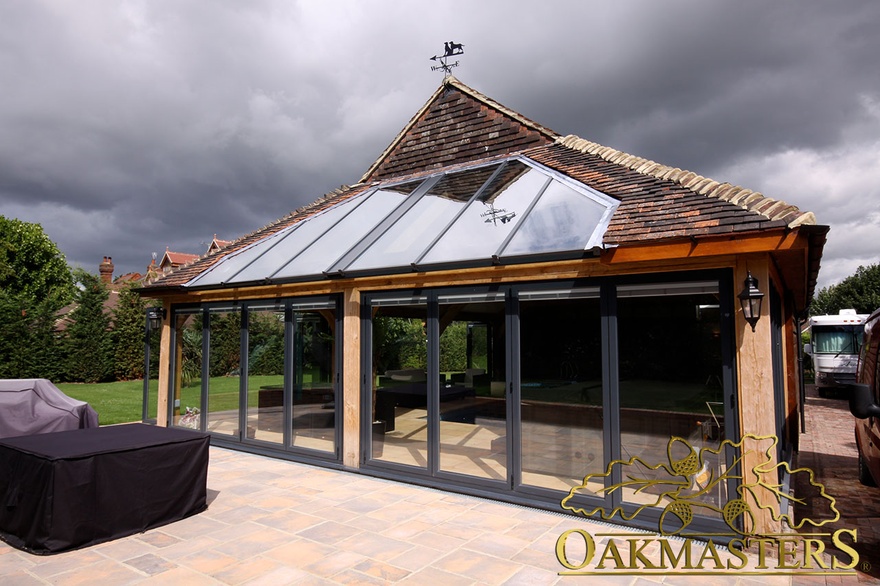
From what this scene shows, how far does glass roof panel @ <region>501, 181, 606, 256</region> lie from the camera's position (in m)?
5.15

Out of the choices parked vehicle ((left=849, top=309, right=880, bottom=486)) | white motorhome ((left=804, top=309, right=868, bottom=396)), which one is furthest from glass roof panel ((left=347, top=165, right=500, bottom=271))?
white motorhome ((left=804, top=309, right=868, bottom=396))

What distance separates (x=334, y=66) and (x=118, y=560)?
846 cm

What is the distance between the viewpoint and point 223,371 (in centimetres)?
835

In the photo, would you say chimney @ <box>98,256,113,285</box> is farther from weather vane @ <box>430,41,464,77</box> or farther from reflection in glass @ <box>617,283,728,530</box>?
reflection in glass @ <box>617,283,728,530</box>

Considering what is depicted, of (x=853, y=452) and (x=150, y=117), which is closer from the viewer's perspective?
(x=853, y=452)

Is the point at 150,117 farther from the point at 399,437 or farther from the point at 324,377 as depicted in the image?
the point at 399,437

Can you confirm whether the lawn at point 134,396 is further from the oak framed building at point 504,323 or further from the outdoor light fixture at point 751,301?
the outdoor light fixture at point 751,301

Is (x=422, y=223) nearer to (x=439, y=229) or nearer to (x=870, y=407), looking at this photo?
(x=439, y=229)

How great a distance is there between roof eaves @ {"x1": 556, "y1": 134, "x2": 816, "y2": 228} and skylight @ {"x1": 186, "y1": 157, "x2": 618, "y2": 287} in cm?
83

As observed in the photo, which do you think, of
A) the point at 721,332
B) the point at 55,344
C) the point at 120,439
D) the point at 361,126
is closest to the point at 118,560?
the point at 120,439

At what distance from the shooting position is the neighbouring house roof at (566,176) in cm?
436

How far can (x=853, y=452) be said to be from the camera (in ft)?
27.3

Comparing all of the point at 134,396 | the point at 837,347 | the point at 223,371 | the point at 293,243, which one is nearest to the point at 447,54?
the point at 293,243

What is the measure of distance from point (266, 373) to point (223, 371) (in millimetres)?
1106
